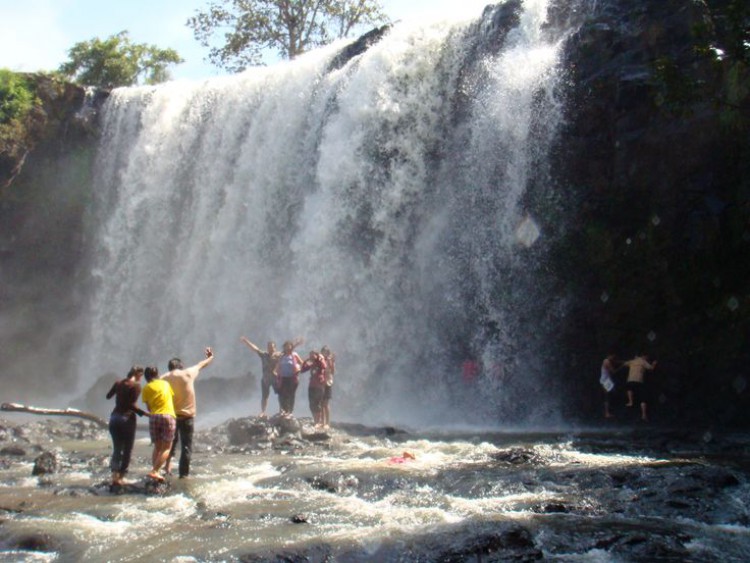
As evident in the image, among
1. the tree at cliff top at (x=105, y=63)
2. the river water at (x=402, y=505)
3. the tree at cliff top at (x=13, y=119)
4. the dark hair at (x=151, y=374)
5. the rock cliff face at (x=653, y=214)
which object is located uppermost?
the tree at cliff top at (x=105, y=63)

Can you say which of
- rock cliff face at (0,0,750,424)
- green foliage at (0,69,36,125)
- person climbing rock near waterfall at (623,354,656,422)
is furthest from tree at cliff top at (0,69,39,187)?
person climbing rock near waterfall at (623,354,656,422)

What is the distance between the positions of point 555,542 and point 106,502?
4944 mm

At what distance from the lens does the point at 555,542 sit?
7.35m

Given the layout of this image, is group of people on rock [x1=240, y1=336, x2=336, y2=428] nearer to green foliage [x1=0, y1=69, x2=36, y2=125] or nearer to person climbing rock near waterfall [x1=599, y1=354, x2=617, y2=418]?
person climbing rock near waterfall [x1=599, y1=354, x2=617, y2=418]

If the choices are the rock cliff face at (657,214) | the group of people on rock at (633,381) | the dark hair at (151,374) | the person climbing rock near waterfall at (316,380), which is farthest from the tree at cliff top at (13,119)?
the group of people on rock at (633,381)

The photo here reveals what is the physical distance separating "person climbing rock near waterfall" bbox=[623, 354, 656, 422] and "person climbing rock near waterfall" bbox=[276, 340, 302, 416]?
5.97 m

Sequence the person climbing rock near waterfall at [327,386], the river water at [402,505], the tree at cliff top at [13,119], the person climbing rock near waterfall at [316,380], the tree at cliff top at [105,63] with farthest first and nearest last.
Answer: the tree at cliff top at [105,63]
the tree at cliff top at [13,119]
the person climbing rock near waterfall at [327,386]
the person climbing rock near waterfall at [316,380]
the river water at [402,505]

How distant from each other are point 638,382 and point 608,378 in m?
0.56

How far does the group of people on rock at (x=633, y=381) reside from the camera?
1509 centimetres

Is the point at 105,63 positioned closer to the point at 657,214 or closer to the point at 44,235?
the point at 44,235

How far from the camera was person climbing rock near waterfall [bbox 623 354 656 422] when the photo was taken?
15062mm

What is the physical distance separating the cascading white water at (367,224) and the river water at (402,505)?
5.59m

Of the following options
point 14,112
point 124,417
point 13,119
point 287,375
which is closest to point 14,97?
point 14,112

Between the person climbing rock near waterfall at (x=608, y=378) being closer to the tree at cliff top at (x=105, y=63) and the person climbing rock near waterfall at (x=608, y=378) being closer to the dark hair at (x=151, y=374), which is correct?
the dark hair at (x=151, y=374)
